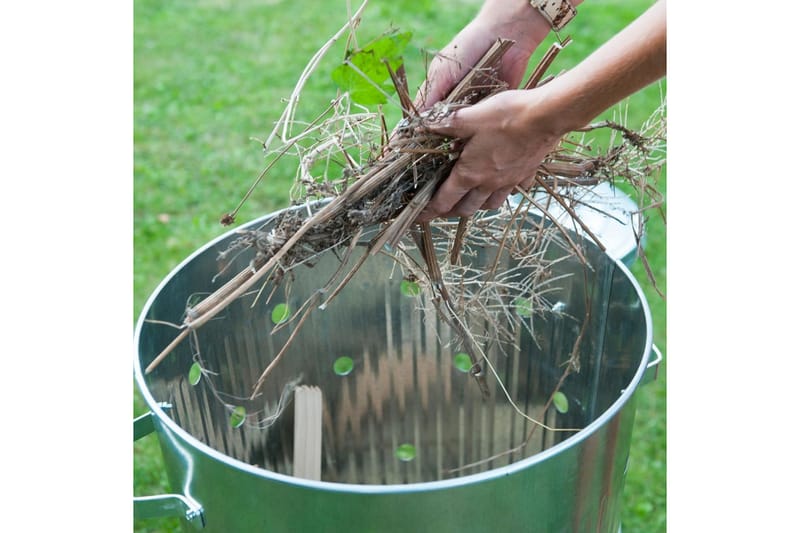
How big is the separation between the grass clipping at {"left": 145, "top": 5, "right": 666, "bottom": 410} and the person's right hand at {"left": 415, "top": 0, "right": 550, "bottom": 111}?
0.04 meters

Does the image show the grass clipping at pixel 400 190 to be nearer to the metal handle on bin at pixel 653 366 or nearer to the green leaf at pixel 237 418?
the metal handle on bin at pixel 653 366

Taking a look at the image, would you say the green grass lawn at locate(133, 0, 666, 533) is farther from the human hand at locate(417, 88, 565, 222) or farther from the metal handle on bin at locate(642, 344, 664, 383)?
the human hand at locate(417, 88, 565, 222)

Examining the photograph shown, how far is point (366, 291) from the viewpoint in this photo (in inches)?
55.3

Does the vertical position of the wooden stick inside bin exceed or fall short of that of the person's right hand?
it falls short

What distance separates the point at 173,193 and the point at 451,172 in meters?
1.77

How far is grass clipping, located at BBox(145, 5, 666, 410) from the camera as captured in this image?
964mm

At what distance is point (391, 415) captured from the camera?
153 centimetres

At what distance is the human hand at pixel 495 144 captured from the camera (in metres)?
0.92

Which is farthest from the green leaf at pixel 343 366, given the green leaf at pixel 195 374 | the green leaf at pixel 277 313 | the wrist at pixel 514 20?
the wrist at pixel 514 20

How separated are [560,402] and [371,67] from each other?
708mm

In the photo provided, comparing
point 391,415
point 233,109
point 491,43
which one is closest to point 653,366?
point 491,43

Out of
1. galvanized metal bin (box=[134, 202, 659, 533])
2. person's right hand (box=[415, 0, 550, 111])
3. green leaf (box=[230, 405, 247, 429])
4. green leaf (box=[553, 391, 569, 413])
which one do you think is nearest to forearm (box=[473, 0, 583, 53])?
person's right hand (box=[415, 0, 550, 111])

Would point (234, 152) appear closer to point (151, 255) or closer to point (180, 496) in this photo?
point (151, 255)

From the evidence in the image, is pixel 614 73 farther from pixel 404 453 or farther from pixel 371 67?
pixel 404 453
